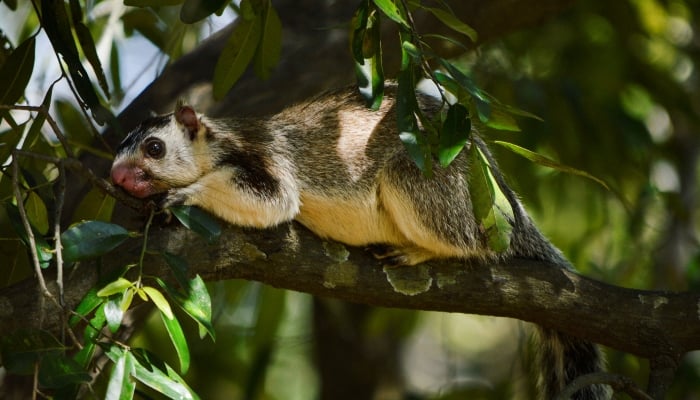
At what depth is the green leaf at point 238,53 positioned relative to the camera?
156 inches

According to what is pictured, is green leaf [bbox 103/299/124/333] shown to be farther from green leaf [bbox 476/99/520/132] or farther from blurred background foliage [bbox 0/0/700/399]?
blurred background foliage [bbox 0/0/700/399]

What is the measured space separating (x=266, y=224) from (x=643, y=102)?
5931 mm

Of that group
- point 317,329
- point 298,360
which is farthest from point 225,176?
point 298,360

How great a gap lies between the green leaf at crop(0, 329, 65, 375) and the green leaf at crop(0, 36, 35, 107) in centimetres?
142

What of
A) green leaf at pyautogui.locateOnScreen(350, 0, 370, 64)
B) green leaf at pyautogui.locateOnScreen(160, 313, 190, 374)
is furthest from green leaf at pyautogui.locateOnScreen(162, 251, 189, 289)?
green leaf at pyautogui.locateOnScreen(350, 0, 370, 64)

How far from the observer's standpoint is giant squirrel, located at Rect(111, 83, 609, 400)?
427 centimetres

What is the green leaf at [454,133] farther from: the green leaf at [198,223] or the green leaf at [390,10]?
the green leaf at [198,223]

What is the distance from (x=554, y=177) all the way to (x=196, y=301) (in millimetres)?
4640

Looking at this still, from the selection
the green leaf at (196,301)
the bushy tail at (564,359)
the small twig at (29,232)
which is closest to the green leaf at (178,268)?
the green leaf at (196,301)

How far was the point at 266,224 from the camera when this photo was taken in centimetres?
410

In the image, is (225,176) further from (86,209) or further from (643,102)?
(643,102)

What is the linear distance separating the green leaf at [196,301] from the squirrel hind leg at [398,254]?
4.18 feet

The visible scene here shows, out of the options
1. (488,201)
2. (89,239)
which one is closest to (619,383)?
(488,201)

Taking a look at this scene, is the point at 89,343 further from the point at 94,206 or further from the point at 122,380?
the point at 94,206
